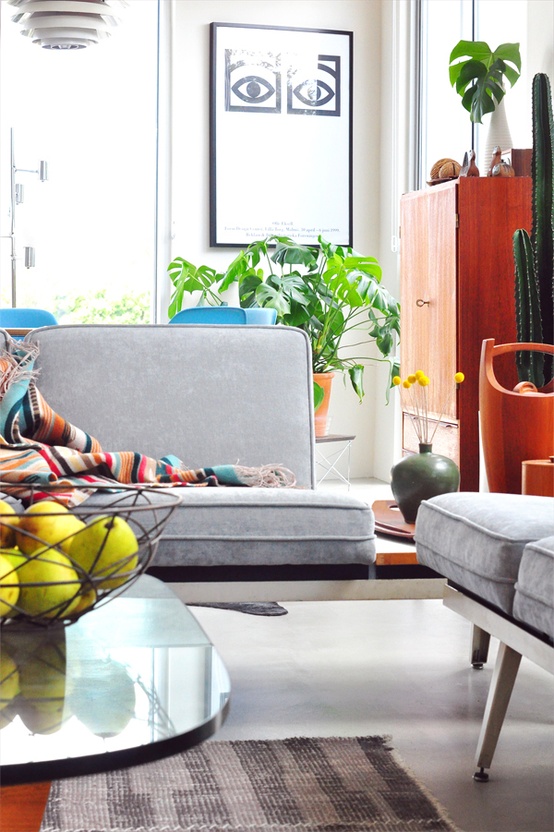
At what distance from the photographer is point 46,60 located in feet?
20.0

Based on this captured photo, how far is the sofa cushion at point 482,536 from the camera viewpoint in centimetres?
182

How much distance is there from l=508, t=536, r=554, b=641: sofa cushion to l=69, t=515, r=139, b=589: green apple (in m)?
0.82

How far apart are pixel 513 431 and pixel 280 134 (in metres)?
3.60

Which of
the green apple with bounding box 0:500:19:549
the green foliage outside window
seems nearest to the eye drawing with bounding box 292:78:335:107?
the green foliage outside window

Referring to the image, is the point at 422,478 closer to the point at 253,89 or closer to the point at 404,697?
the point at 404,697

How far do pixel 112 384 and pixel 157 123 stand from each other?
3888mm

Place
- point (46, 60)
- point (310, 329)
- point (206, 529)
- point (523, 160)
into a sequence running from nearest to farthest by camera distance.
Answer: point (206, 529)
point (523, 160)
point (310, 329)
point (46, 60)

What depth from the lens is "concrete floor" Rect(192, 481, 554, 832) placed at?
6.07 feet

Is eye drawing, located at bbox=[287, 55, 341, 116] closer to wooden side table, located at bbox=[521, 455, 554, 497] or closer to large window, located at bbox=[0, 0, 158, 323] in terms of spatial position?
large window, located at bbox=[0, 0, 158, 323]

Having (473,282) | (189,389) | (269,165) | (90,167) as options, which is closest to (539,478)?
(189,389)

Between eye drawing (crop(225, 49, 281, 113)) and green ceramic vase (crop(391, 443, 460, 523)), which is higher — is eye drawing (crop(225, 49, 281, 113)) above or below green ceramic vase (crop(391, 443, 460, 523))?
above

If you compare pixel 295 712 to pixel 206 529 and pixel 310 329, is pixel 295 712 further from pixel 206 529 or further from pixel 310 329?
pixel 310 329

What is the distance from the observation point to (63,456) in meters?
2.36

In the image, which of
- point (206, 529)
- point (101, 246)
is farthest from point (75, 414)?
point (101, 246)
